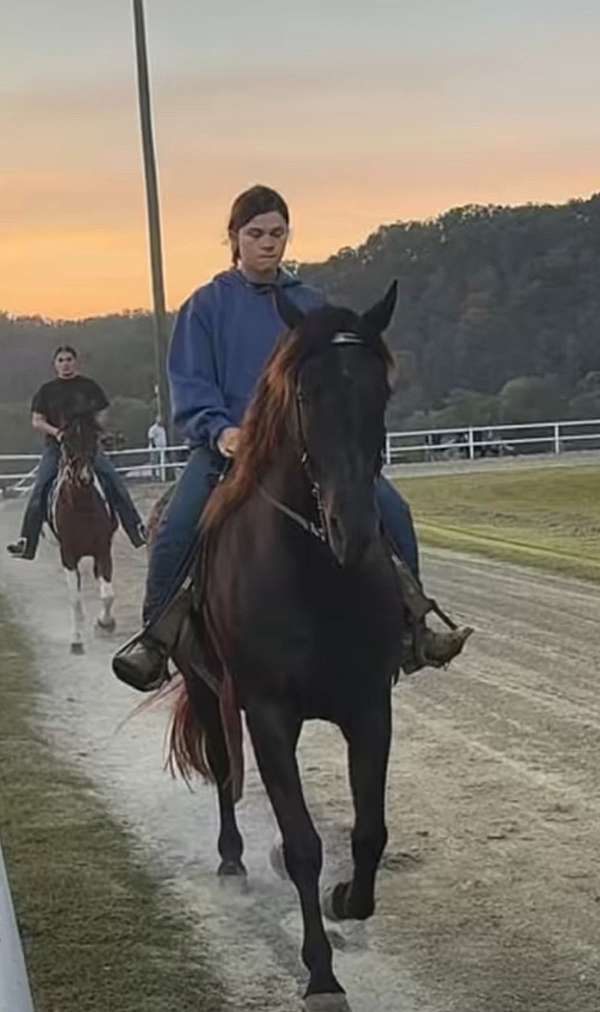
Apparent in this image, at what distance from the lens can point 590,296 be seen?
53.2 meters

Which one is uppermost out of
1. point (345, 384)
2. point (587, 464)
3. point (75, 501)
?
point (345, 384)

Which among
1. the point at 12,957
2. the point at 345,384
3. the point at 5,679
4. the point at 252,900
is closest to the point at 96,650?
the point at 5,679

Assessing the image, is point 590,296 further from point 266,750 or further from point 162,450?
point 266,750

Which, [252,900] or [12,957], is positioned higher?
[12,957]

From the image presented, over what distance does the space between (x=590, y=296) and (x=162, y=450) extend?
1034 inches

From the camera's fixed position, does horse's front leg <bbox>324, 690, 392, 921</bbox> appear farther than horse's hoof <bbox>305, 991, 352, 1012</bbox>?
Yes

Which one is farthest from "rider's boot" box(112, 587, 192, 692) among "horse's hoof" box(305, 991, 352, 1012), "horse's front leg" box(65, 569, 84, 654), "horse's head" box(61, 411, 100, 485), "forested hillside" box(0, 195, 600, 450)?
"forested hillside" box(0, 195, 600, 450)

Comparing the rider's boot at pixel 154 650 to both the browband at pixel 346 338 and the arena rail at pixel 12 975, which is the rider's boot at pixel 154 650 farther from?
the arena rail at pixel 12 975

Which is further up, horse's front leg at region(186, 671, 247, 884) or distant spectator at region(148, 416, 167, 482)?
horse's front leg at region(186, 671, 247, 884)

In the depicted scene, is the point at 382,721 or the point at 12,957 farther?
the point at 382,721

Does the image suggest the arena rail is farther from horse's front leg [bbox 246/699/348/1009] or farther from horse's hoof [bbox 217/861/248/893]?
horse's hoof [bbox 217/861/248/893]

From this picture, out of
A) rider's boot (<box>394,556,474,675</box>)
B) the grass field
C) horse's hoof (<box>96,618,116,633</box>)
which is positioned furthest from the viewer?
the grass field

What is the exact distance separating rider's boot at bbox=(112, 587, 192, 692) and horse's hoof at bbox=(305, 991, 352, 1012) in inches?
59.0

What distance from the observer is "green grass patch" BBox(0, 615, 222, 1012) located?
4.87m
